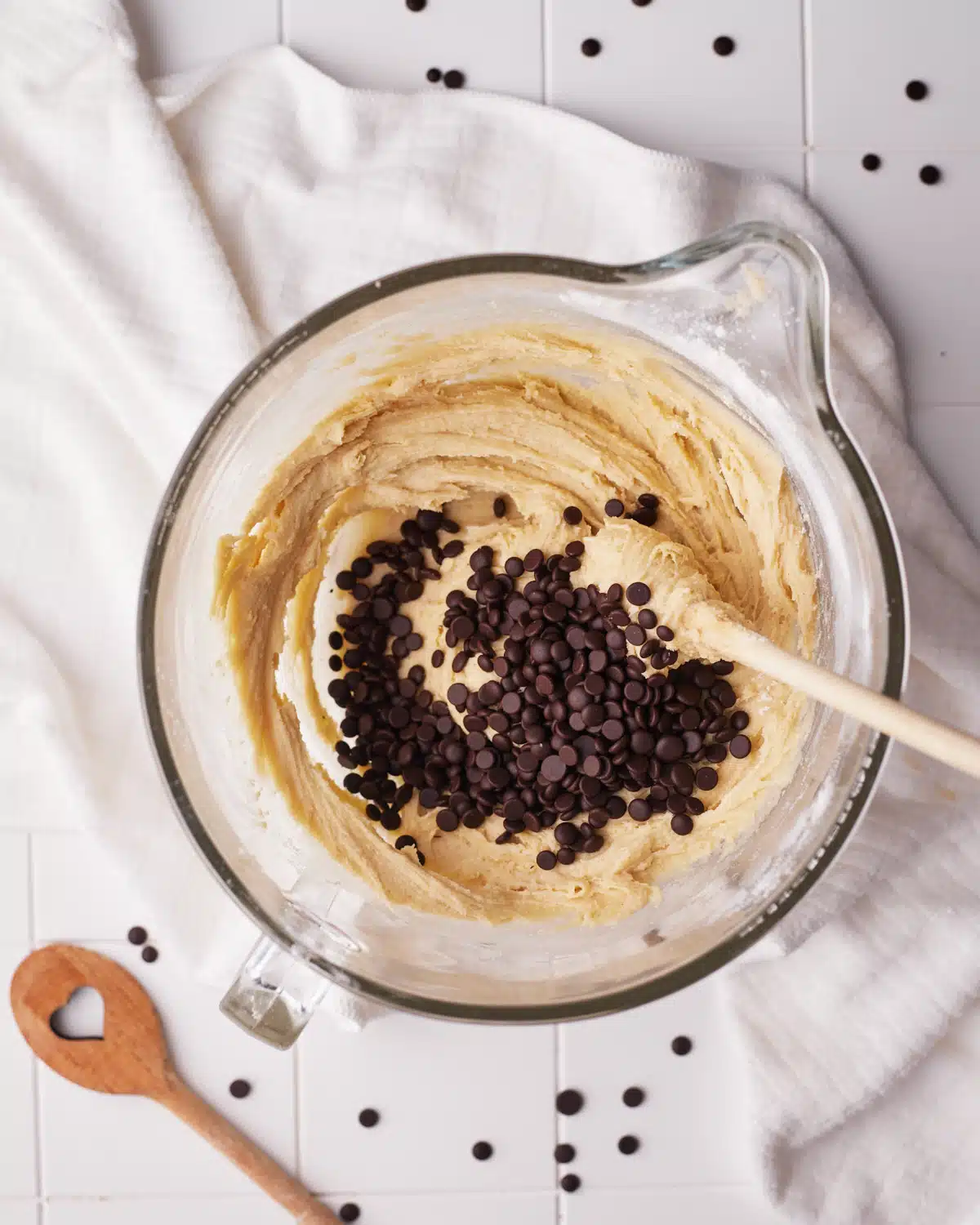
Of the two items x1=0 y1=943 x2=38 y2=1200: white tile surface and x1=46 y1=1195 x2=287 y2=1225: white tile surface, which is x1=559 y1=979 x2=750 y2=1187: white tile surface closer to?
x1=46 y1=1195 x2=287 y2=1225: white tile surface

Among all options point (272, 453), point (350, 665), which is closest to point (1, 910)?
point (350, 665)

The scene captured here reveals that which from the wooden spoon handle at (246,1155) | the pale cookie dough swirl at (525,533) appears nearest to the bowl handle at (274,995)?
the pale cookie dough swirl at (525,533)

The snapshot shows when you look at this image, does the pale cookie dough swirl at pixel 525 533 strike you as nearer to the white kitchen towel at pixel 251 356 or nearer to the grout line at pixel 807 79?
the white kitchen towel at pixel 251 356

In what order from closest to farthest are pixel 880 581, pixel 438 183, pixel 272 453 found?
pixel 880 581
pixel 272 453
pixel 438 183

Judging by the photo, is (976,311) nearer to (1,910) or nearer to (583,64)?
(583,64)

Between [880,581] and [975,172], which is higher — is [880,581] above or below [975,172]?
below

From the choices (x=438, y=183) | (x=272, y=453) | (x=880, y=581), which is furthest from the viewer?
(x=438, y=183)
